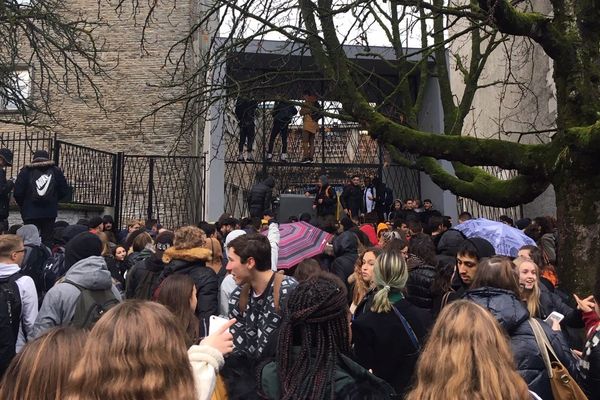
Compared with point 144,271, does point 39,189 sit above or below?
above

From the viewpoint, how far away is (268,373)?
9.00 ft

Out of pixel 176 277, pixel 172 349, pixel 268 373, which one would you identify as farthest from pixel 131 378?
pixel 176 277

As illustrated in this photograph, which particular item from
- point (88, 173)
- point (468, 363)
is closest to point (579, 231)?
point (468, 363)

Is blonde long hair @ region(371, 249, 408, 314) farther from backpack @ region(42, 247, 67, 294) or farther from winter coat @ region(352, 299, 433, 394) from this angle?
backpack @ region(42, 247, 67, 294)

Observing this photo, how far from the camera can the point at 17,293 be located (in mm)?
4250

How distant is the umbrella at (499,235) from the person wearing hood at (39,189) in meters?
5.73

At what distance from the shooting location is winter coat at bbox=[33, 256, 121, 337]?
405 centimetres

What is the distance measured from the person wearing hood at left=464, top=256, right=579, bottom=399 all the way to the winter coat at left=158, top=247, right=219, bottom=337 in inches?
87.1

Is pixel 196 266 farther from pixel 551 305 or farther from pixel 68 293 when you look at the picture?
pixel 551 305

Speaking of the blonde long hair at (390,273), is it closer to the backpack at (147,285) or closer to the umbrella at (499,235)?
the backpack at (147,285)

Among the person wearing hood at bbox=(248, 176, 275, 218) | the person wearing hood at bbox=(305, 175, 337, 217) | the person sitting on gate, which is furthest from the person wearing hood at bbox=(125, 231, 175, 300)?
the person wearing hood at bbox=(305, 175, 337, 217)

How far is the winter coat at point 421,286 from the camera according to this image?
502 cm

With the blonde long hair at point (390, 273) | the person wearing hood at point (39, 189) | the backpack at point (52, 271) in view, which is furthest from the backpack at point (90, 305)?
the person wearing hood at point (39, 189)

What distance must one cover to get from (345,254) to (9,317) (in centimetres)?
368
